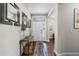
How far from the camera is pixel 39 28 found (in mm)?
1549

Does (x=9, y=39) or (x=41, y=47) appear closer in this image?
(x=9, y=39)

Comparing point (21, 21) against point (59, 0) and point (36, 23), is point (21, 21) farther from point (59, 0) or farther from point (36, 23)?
point (59, 0)

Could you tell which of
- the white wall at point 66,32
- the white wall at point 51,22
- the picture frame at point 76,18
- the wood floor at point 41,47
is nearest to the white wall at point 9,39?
the wood floor at point 41,47

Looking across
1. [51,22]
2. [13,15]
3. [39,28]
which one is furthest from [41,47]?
[13,15]

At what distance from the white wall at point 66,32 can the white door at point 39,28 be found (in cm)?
24

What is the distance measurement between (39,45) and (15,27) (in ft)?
1.49

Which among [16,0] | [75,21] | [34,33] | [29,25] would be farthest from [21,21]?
[75,21]

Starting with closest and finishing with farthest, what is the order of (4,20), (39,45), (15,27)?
(4,20), (15,27), (39,45)

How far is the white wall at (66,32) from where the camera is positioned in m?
1.55

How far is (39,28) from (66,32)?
1.49 feet

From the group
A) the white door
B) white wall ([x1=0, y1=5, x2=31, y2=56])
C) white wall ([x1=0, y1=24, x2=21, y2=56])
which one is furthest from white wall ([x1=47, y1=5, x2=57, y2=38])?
white wall ([x1=0, y1=24, x2=21, y2=56])

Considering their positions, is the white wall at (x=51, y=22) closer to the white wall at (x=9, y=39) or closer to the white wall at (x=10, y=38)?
the white wall at (x=10, y=38)

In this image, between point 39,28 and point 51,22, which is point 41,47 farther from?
point 51,22

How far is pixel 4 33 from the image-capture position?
1.25 m
